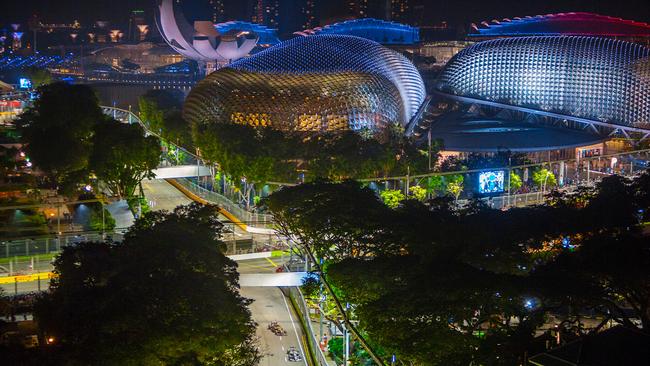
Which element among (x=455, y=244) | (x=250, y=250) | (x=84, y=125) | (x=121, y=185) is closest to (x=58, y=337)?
(x=455, y=244)

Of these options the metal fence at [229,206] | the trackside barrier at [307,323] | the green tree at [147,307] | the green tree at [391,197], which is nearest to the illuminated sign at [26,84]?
the metal fence at [229,206]

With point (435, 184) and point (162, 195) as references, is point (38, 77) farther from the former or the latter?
point (435, 184)

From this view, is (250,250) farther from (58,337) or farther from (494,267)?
(58,337)

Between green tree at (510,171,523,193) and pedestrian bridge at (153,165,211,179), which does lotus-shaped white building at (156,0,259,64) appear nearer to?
pedestrian bridge at (153,165,211,179)

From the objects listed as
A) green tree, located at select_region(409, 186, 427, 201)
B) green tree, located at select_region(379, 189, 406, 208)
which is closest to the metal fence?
green tree, located at select_region(379, 189, 406, 208)

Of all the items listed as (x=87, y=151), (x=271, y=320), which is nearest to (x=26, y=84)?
(x=87, y=151)
